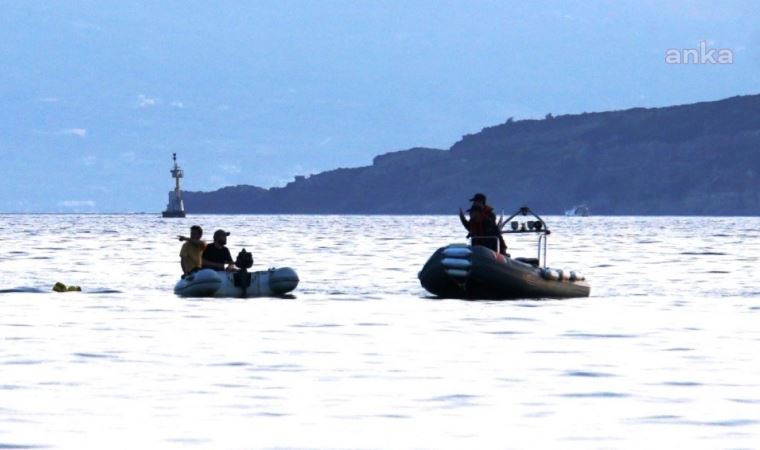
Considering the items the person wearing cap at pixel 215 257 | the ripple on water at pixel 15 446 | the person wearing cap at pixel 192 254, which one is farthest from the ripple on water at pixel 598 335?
the ripple on water at pixel 15 446

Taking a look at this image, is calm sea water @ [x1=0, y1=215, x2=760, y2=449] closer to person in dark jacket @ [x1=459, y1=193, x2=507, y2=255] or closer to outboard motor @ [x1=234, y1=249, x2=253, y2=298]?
outboard motor @ [x1=234, y1=249, x2=253, y2=298]

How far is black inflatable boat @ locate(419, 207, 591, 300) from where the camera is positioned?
124 feet

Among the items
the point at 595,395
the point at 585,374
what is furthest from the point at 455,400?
the point at 585,374

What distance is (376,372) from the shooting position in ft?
68.8

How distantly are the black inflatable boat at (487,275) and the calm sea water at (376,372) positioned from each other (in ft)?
2.04

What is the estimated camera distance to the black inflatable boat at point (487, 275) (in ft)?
124

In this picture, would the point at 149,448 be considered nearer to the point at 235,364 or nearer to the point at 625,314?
the point at 235,364

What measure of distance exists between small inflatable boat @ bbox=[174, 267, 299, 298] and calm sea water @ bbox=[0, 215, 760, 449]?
0.59 metres

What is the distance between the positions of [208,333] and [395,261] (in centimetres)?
4484

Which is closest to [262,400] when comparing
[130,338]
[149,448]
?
[149,448]

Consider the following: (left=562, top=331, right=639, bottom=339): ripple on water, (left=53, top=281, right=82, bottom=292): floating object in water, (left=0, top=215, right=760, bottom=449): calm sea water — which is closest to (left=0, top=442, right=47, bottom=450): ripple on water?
(left=0, top=215, right=760, bottom=449): calm sea water

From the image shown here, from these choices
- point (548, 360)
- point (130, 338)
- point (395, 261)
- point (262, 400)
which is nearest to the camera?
point (262, 400)

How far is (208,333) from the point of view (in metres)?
28.1

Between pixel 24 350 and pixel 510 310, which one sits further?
pixel 510 310
